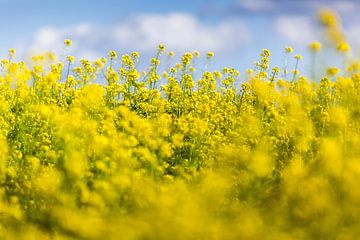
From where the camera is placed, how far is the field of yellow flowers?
4.49m

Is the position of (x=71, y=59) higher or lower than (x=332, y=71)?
higher

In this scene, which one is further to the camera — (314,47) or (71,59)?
(71,59)

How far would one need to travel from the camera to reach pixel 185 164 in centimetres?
681

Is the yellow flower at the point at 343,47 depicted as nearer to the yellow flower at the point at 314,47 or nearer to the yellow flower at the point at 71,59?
the yellow flower at the point at 314,47

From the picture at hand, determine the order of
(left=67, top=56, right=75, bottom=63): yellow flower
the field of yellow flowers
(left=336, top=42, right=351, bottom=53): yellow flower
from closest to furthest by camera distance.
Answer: the field of yellow flowers, (left=336, top=42, right=351, bottom=53): yellow flower, (left=67, top=56, right=75, bottom=63): yellow flower

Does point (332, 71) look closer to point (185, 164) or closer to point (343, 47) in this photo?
point (343, 47)

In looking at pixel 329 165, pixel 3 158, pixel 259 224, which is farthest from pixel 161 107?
pixel 259 224

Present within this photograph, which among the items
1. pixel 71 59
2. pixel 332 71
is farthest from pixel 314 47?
pixel 71 59

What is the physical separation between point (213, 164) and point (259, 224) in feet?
6.92

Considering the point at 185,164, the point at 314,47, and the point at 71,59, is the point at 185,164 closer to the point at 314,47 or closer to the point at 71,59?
the point at 314,47

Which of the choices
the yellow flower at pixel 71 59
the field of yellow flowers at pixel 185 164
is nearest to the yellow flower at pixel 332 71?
the field of yellow flowers at pixel 185 164

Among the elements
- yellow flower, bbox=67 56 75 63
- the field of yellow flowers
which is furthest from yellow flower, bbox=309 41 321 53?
yellow flower, bbox=67 56 75 63

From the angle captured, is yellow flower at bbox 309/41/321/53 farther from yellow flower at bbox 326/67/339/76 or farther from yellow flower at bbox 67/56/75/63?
yellow flower at bbox 67/56/75/63

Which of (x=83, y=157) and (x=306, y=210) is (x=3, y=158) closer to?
(x=83, y=157)
